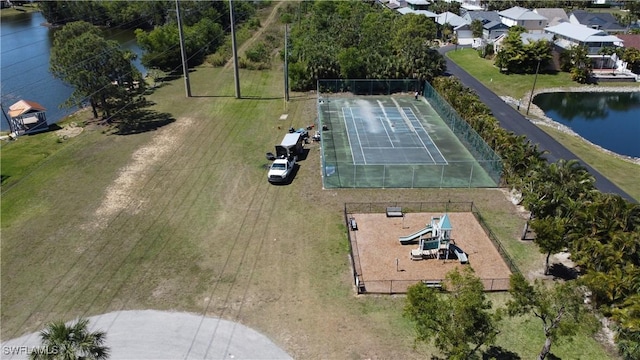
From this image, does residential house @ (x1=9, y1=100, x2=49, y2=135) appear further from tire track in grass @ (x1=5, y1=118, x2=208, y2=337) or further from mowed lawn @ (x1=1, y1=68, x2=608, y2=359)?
tire track in grass @ (x1=5, y1=118, x2=208, y2=337)

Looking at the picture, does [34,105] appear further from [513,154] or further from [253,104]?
[513,154]

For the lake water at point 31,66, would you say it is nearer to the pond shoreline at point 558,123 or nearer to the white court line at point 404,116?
the white court line at point 404,116

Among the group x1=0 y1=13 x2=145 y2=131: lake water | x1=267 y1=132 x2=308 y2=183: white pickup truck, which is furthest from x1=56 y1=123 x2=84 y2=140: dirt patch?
x1=267 y1=132 x2=308 y2=183: white pickup truck

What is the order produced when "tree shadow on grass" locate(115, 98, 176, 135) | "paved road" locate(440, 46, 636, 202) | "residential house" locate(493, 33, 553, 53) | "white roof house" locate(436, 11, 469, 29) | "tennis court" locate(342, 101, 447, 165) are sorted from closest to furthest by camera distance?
"paved road" locate(440, 46, 636, 202), "tennis court" locate(342, 101, 447, 165), "tree shadow on grass" locate(115, 98, 176, 135), "residential house" locate(493, 33, 553, 53), "white roof house" locate(436, 11, 469, 29)

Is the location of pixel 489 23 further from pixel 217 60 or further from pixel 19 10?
pixel 19 10

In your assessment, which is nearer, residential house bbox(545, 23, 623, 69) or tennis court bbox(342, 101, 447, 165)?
tennis court bbox(342, 101, 447, 165)

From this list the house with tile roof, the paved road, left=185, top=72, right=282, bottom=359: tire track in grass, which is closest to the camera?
left=185, top=72, right=282, bottom=359: tire track in grass

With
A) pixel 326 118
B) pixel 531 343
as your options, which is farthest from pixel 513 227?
pixel 326 118
